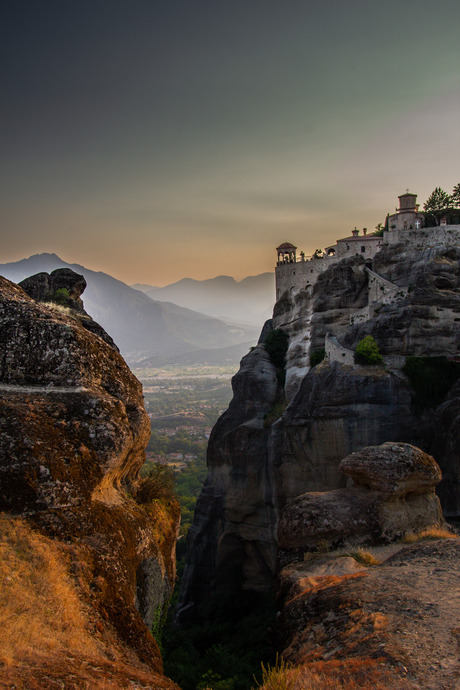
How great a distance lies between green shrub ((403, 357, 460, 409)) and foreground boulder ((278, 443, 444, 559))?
15.8 meters

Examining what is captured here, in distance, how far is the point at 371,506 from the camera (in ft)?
48.5

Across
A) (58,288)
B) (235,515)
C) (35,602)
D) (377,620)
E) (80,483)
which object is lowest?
(235,515)

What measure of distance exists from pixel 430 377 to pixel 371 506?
18.4m

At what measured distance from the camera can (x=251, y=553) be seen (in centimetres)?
3812

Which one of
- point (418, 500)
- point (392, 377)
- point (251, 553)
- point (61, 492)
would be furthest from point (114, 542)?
point (251, 553)

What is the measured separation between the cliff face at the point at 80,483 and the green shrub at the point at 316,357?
29.2 m

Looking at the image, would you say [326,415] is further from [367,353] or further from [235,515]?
[235,515]

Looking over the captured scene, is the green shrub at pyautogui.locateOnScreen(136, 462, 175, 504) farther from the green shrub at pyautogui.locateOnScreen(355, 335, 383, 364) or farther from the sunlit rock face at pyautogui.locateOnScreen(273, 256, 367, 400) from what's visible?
the sunlit rock face at pyautogui.locateOnScreen(273, 256, 367, 400)

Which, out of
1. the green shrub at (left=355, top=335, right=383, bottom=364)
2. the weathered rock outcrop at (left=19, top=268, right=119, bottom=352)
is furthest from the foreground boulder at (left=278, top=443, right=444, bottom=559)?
the green shrub at (left=355, top=335, right=383, bottom=364)

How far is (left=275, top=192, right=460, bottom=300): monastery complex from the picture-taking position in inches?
1628

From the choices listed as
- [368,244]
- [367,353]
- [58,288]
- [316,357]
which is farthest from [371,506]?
[368,244]

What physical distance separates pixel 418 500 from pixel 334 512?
10.00 feet

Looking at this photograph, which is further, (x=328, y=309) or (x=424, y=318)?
(x=328, y=309)

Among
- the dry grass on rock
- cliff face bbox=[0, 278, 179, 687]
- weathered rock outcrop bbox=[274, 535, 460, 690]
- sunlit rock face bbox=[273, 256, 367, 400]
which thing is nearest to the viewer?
the dry grass on rock
